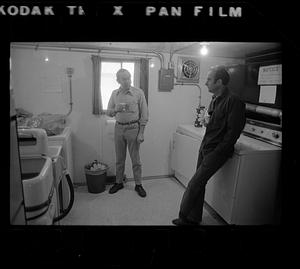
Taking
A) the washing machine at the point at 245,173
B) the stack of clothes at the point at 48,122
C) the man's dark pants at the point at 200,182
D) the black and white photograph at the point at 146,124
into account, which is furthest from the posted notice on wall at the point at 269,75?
the stack of clothes at the point at 48,122

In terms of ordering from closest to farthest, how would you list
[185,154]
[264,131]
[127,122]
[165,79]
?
[264,131] < [127,122] < [165,79] < [185,154]

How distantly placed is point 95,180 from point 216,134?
835mm

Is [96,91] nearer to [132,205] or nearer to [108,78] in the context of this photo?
[108,78]

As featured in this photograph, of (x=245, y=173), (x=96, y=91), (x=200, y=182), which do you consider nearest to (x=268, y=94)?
(x=245, y=173)

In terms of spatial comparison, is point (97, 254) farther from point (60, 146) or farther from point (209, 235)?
point (60, 146)

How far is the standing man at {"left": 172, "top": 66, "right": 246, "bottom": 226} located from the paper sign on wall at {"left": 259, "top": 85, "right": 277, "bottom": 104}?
13 centimetres

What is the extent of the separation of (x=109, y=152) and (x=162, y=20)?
77 cm

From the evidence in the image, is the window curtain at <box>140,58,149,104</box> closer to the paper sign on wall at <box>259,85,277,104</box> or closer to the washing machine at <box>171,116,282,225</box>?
the washing machine at <box>171,116,282,225</box>

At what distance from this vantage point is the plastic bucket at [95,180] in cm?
130

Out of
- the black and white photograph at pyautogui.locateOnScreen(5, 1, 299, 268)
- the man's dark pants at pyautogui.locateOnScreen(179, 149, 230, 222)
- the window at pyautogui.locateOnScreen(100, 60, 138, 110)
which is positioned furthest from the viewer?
the man's dark pants at pyautogui.locateOnScreen(179, 149, 230, 222)

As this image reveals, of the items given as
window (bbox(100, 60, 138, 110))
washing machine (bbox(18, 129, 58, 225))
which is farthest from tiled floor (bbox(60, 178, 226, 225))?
window (bbox(100, 60, 138, 110))

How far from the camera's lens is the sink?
2.74 feet

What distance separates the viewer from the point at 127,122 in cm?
156

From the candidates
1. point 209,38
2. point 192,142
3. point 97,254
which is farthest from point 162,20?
point 192,142
